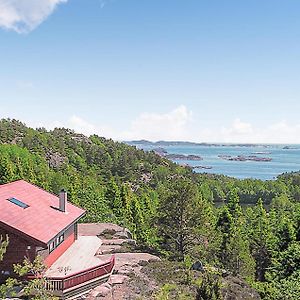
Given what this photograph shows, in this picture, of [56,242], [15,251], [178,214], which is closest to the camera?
[15,251]

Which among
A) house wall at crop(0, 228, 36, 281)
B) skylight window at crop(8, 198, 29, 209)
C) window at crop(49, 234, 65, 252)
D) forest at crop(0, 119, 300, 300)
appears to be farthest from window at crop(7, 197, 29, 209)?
forest at crop(0, 119, 300, 300)

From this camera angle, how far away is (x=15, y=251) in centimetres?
1562

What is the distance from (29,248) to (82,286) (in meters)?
2.36

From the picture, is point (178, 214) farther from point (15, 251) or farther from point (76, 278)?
point (15, 251)

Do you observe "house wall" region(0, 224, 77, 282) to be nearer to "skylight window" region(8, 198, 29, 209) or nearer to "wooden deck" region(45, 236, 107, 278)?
"wooden deck" region(45, 236, 107, 278)

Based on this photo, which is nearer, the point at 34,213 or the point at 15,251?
the point at 15,251

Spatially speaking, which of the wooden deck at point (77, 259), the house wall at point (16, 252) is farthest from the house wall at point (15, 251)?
the wooden deck at point (77, 259)

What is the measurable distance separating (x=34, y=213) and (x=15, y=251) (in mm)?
2203

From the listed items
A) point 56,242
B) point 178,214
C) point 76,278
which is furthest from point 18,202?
point 178,214

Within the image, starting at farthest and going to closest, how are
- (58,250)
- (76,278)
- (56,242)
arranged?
(58,250) → (56,242) → (76,278)

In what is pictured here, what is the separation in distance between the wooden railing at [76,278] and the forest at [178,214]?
212 inches

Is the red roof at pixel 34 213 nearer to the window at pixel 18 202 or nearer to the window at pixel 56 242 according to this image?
the window at pixel 18 202

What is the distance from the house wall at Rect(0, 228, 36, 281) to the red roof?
1.19ft

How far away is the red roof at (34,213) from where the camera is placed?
15820mm
